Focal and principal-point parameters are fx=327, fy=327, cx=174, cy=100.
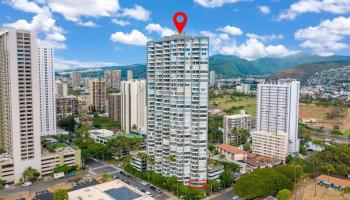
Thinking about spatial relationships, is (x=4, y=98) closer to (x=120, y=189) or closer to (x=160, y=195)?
(x=120, y=189)

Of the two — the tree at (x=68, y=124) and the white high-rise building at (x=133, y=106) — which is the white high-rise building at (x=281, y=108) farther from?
the tree at (x=68, y=124)

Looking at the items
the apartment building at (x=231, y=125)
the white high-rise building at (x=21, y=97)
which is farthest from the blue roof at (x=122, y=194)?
the apartment building at (x=231, y=125)

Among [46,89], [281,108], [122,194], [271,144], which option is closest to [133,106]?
[46,89]

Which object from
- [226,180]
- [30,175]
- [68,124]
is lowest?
[226,180]

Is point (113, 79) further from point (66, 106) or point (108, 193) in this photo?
point (108, 193)

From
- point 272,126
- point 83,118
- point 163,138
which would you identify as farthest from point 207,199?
point 83,118
